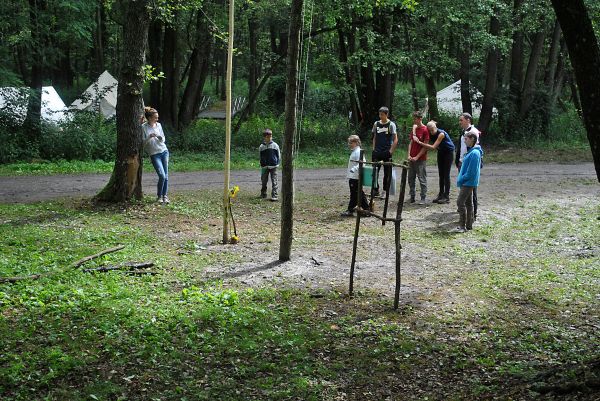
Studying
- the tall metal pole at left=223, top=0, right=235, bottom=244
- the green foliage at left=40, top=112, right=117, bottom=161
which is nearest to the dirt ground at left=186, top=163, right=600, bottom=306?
the tall metal pole at left=223, top=0, right=235, bottom=244

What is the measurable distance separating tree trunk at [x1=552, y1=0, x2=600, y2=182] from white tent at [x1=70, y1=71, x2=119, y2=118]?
21280mm

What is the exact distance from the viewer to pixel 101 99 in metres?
28.2

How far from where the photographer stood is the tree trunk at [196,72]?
88.8ft

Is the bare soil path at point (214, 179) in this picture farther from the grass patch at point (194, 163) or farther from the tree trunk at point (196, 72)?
the tree trunk at point (196, 72)

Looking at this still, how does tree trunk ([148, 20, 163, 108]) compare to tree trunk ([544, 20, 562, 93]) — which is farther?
tree trunk ([544, 20, 562, 93])

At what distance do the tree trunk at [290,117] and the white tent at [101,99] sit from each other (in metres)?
16.4

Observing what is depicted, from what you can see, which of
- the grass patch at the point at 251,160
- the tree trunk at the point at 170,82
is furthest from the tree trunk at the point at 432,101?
the tree trunk at the point at 170,82

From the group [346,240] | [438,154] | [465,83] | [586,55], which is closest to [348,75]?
[465,83]

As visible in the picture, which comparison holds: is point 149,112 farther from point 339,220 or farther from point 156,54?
point 156,54

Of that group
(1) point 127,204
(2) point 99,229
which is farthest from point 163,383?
(1) point 127,204

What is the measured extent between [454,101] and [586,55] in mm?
28710

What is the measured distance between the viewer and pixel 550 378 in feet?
19.7

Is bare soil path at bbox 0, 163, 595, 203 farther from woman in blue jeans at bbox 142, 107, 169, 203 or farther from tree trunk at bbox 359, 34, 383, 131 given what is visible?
tree trunk at bbox 359, 34, 383, 131

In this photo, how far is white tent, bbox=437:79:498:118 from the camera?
98.8 feet
